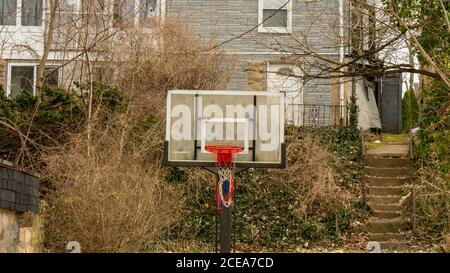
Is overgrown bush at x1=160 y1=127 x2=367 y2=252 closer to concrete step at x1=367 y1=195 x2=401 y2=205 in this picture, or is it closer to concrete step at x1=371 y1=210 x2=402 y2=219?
concrete step at x1=371 y1=210 x2=402 y2=219

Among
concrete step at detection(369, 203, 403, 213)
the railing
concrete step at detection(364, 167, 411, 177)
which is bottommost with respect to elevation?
concrete step at detection(369, 203, 403, 213)

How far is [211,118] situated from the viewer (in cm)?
1438

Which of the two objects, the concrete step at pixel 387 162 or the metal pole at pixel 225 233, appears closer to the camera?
the metal pole at pixel 225 233

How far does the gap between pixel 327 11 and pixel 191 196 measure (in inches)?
278

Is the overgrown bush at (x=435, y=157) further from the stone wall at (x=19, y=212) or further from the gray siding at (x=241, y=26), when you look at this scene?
the stone wall at (x=19, y=212)

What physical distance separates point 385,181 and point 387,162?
39.4 inches

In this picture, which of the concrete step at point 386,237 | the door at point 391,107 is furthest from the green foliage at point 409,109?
the concrete step at point 386,237

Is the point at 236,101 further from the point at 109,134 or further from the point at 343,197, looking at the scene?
the point at 343,197

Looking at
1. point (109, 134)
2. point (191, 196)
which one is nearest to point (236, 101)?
point (109, 134)

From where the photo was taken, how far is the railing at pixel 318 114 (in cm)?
2347

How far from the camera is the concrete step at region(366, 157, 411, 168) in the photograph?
2141 cm

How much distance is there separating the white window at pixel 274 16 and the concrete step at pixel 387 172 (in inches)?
209

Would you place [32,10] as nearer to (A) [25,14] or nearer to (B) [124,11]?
(A) [25,14]

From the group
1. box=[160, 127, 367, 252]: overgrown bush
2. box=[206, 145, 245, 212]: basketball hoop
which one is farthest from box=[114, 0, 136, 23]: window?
box=[206, 145, 245, 212]: basketball hoop
